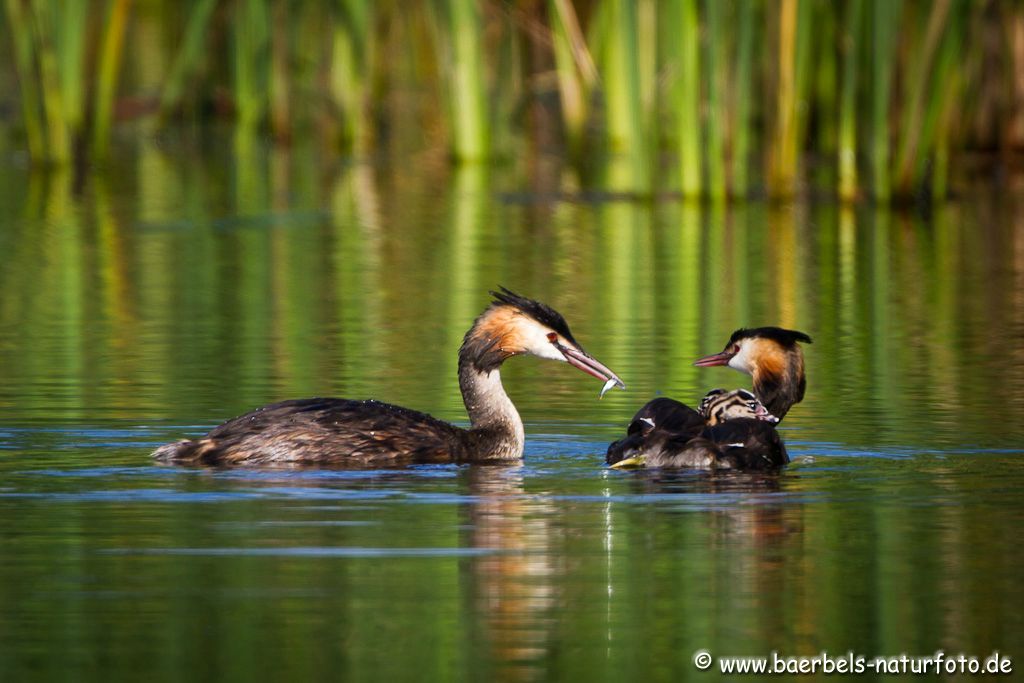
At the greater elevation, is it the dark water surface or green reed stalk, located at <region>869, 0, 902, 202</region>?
green reed stalk, located at <region>869, 0, 902, 202</region>

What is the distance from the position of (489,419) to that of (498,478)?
2.46 feet

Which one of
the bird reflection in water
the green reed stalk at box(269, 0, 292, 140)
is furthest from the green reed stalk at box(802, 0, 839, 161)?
the bird reflection in water

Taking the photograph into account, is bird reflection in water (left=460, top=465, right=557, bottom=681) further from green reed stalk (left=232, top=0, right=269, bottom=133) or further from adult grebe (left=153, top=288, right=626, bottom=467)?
green reed stalk (left=232, top=0, right=269, bottom=133)

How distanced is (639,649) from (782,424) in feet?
15.0

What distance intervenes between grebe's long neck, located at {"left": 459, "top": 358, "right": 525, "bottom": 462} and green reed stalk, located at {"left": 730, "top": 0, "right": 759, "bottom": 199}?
10.3m

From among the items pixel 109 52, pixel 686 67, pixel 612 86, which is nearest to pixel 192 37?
pixel 109 52

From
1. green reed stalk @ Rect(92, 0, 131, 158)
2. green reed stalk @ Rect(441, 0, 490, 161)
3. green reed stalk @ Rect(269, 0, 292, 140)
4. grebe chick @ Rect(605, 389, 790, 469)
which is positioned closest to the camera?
grebe chick @ Rect(605, 389, 790, 469)

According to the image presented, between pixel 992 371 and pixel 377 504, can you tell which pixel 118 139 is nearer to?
pixel 992 371

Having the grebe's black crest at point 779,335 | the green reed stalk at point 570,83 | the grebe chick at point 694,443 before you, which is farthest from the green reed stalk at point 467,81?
the grebe chick at point 694,443

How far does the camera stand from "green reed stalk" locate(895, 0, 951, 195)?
1967 cm

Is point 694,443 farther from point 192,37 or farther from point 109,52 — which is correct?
point 192,37

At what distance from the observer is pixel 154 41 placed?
1778 inches

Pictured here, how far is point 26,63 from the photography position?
78.4ft

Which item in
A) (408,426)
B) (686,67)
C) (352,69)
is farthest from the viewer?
(352,69)
